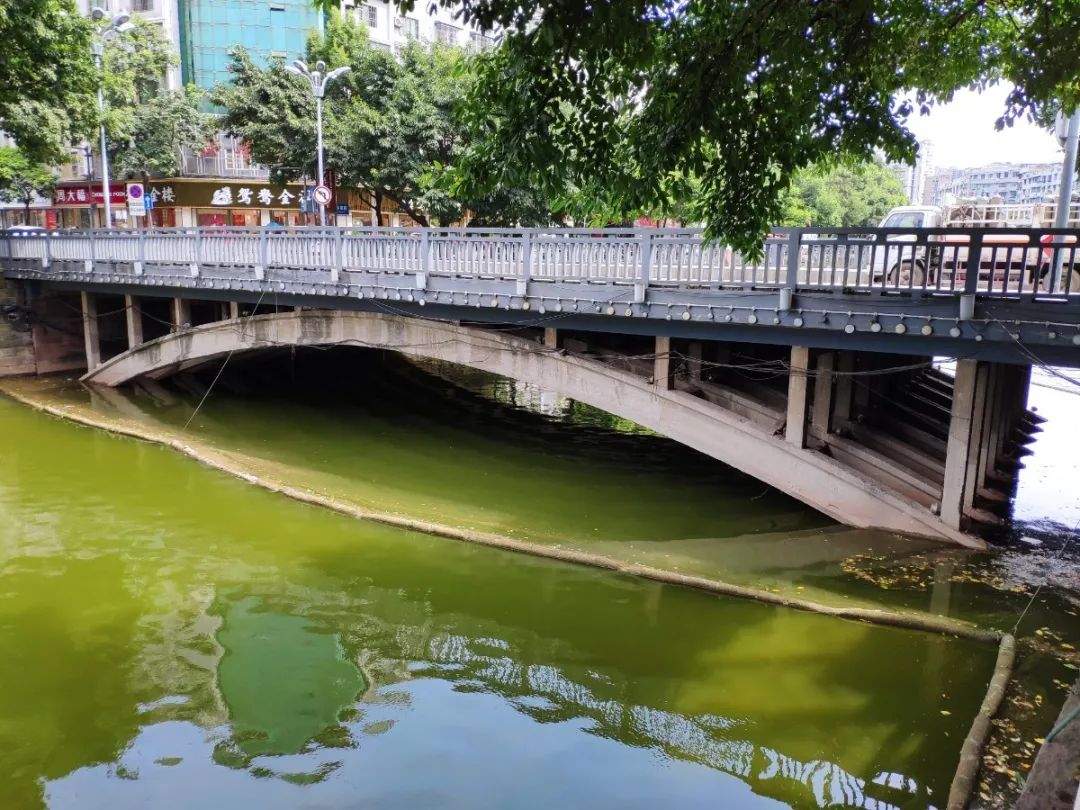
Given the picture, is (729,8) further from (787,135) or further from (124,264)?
(124,264)

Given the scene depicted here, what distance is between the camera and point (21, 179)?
29.3m

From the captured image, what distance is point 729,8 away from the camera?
6.45 m

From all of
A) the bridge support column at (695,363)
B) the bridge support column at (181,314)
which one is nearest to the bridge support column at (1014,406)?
the bridge support column at (695,363)

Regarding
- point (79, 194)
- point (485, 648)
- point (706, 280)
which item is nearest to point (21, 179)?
point (79, 194)

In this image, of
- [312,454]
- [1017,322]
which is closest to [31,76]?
[312,454]

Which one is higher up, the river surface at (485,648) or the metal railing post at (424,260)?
the metal railing post at (424,260)

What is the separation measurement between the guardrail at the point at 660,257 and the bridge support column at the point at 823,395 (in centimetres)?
132

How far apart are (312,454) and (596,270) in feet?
22.7

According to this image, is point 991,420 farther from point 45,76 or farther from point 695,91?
point 45,76

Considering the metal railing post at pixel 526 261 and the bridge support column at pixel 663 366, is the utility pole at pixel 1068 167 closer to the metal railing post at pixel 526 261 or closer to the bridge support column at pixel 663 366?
the bridge support column at pixel 663 366

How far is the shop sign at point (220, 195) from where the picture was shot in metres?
30.2

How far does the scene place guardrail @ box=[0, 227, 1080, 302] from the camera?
27.3 ft

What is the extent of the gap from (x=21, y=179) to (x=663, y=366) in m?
27.7

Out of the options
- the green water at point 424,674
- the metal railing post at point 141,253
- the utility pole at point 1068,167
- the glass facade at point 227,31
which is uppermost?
the glass facade at point 227,31
